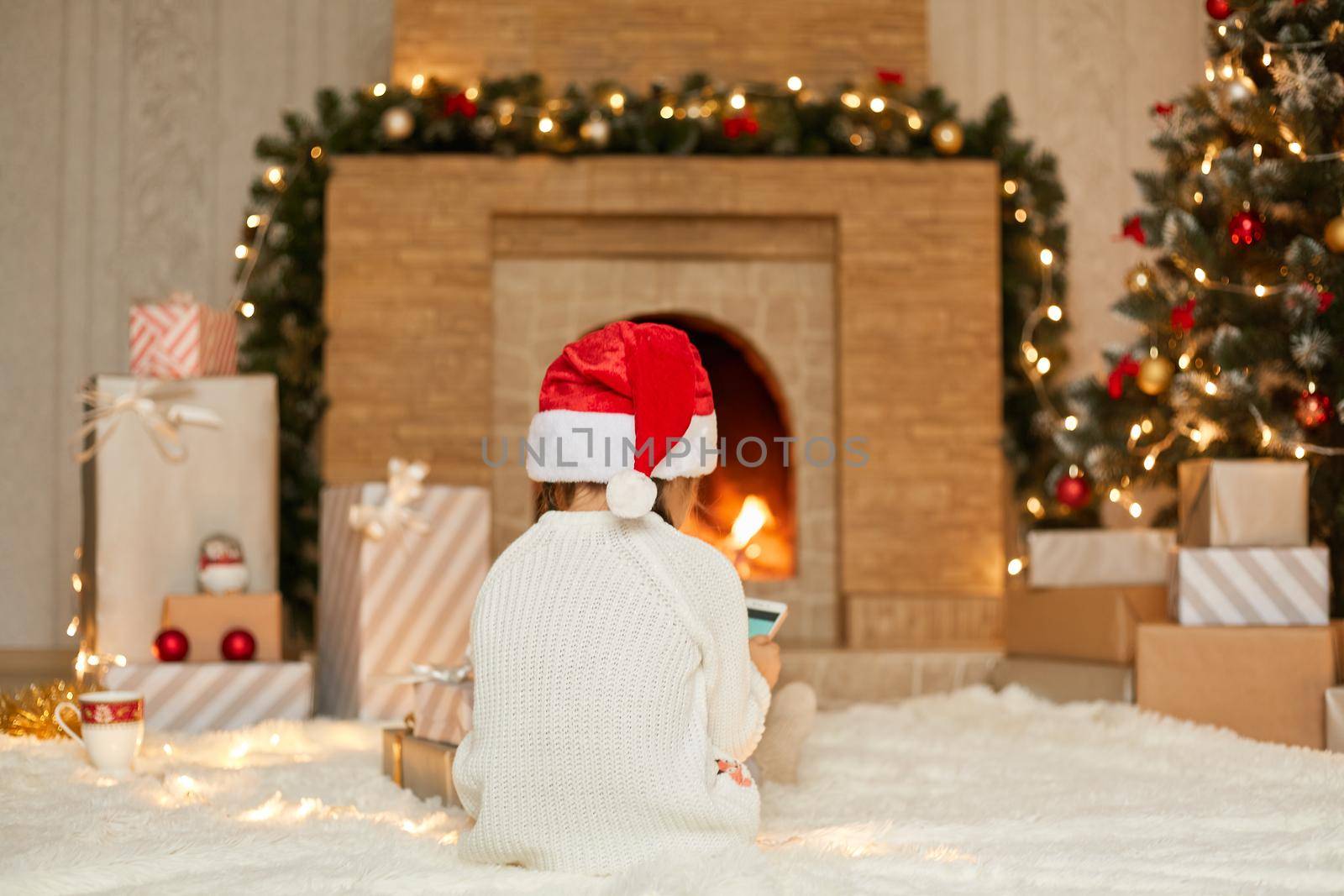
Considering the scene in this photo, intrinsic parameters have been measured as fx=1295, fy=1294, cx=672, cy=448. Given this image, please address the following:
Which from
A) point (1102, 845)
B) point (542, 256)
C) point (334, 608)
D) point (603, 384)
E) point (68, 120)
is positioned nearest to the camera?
point (603, 384)

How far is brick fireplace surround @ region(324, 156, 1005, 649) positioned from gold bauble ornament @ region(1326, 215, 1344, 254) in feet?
4.19

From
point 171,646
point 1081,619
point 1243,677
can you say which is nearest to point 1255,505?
point 1243,677

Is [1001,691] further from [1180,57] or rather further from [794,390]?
[1180,57]

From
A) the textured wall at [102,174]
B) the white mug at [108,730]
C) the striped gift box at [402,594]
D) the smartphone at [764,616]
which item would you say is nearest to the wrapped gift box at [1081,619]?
the smartphone at [764,616]

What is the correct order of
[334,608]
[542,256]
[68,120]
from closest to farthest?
1. [334,608]
2. [542,256]
3. [68,120]

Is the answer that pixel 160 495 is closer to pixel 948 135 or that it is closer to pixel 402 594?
pixel 402 594

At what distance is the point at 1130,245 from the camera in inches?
184

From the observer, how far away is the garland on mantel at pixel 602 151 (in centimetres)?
399

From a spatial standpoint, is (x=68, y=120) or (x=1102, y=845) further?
(x=68, y=120)

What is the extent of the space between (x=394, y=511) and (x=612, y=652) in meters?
1.65

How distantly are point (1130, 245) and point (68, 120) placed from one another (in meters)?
3.80

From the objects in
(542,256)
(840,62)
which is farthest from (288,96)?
(840,62)

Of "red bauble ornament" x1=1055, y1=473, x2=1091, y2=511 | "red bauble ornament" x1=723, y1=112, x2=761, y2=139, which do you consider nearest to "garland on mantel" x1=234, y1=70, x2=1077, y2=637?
"red bauble ornament" x1=723, y1=112, x2=761, y2=139

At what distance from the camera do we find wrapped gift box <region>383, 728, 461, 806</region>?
6.43 feet
